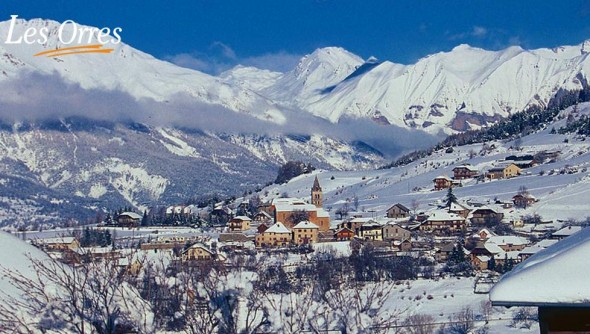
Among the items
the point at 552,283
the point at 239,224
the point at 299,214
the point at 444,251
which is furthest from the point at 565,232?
the point at 552,283

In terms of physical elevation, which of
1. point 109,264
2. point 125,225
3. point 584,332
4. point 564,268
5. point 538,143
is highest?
point 538,143

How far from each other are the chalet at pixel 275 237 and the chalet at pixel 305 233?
49 cm

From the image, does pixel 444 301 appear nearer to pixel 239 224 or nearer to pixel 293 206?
pixel 239 224

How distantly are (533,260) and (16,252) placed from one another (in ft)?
19.5

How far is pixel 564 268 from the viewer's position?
4.75 m

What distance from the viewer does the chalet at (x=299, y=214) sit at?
7219cm

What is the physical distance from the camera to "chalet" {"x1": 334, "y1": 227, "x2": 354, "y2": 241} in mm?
62487

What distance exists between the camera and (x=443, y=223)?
218 feet

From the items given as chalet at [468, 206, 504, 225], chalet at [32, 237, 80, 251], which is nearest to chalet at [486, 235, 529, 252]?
chalet at [468, 206, 504, 225]

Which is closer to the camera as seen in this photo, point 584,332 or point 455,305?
point 584,332

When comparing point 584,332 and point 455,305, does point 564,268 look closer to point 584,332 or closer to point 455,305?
point 584,332

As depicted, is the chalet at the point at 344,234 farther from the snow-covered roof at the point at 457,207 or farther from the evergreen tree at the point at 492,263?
the evergreen tree at the point at 492,263

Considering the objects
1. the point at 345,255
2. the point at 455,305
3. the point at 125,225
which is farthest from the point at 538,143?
the point at 455,305

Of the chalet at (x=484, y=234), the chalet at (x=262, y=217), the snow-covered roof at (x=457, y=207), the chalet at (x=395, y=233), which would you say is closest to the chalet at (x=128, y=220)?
the chalet at (x=262, y=217)
